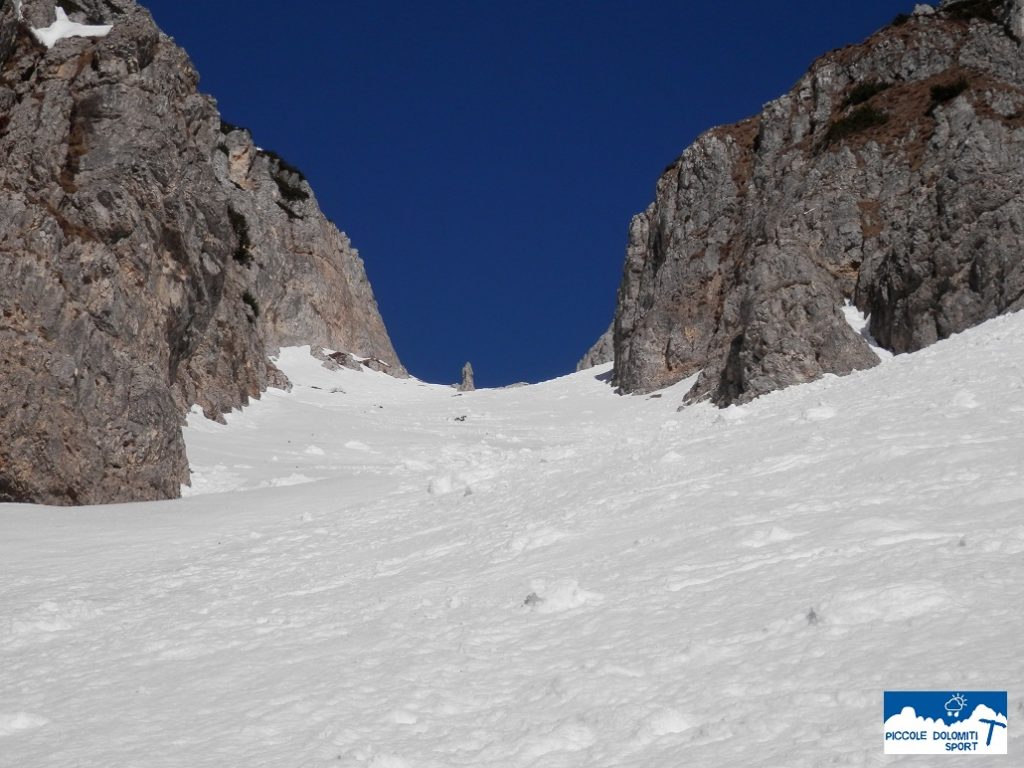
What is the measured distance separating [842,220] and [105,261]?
34.9m

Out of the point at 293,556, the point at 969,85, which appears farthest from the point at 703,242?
the point at 293,556

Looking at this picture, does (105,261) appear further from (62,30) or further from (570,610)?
(570,610)

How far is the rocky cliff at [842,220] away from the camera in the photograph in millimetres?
30484

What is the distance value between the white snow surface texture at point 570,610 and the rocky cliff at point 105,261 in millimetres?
3713

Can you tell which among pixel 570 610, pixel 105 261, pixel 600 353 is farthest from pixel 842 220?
pixel 600 353

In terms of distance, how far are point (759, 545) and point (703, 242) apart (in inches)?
1883

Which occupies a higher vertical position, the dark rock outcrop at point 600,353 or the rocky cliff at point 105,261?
the dark rock outcrop at point 600,353

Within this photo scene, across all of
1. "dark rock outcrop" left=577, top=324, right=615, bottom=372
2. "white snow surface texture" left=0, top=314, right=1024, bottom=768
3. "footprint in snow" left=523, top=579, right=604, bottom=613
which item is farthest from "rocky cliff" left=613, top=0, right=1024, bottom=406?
"dark rock outcrop" left=577, top=324, right=615, bottom=372

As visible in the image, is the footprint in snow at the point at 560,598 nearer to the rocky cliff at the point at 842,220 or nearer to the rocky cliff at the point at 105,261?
the rocky cliff at the point at 105,261

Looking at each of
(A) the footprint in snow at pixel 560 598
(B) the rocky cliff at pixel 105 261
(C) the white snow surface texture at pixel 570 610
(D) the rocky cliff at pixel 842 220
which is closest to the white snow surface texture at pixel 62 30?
(B) the rocky cliff at pixel 105 261

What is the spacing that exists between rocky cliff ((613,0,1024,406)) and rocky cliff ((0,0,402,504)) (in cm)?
1894

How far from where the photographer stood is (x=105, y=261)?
71.1 ft

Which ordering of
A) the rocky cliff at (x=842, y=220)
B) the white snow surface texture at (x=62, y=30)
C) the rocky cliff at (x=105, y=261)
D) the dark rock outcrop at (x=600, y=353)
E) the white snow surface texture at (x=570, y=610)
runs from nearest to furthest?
the white snow surface texture at (x=570, y=610) < the rocky cliff at (x=105, y=261) < the white snow surface texture at (x=62, y=30) < the rocky cliff at (x=842, y=220) < the dark rock outcrop at (x=600, y=353)

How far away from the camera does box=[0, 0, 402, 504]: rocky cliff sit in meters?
18.5
